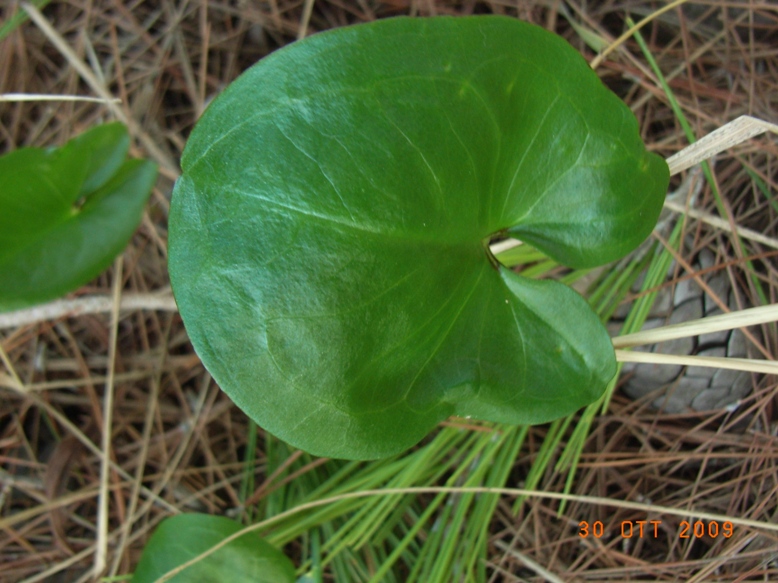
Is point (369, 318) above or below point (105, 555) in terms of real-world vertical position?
above

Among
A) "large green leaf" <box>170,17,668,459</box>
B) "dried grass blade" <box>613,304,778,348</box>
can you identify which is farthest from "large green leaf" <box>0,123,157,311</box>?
"dried grass blade" <box>613,304,778,348</box>

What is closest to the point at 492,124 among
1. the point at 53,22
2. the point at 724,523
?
the point at 724,523

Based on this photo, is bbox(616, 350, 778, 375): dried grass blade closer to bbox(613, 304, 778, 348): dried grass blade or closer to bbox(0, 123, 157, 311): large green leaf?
bbox(613, 304, 778, 348): dried grass blade

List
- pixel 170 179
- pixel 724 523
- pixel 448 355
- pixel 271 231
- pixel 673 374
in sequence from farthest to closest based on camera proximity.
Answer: pixel 170 179
pixel 673 374
pixel 724 523
pixel 448 355
pixel 271 231

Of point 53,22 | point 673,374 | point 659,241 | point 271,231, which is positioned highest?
point 53,22

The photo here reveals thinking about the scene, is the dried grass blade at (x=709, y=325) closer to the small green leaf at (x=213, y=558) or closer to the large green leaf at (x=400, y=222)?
the large green leaf at (x=400, y=222)

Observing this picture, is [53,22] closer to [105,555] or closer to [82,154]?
[82,154]

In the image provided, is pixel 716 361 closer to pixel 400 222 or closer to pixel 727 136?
pixel 727 136
